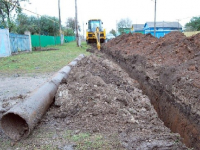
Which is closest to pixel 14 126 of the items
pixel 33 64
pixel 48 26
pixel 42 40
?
pixel 33 64

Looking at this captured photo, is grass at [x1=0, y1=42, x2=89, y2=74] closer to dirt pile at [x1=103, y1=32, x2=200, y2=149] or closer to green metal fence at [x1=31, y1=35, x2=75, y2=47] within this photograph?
dirt pile at [x1=103, y1=32, x2=200, y2=149]

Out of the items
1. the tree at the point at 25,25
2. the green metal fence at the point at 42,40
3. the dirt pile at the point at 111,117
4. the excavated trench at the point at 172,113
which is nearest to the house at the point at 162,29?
the green metal fence at the point at 42,40

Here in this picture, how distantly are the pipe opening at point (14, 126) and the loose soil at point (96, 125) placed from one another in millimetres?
100

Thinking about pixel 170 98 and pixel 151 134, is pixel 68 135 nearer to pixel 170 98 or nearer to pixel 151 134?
pixel 151 134

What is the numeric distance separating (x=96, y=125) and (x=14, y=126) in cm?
125

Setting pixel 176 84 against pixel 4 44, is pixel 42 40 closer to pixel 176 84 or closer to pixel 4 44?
pixel 4 44

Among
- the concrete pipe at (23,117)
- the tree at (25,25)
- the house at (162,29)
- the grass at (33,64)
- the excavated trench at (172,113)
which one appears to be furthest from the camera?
the house at (162,29)

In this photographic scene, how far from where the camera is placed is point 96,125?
3.07 metres

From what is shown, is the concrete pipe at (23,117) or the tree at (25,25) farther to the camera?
the tree at (25,25)

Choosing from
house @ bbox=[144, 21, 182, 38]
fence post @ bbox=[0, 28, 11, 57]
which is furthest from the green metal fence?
house @ bbox=[144, 21, 182, 38]

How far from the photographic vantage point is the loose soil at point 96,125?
8.77ft

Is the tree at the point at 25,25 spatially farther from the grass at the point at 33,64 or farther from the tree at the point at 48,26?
the grass at the point at 33,64

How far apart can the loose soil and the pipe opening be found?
4.0 inches

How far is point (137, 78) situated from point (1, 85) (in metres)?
4.65
